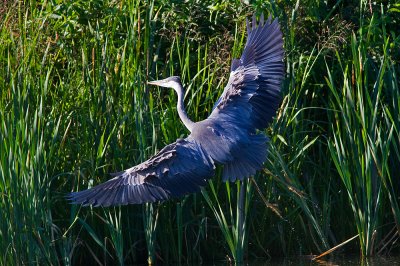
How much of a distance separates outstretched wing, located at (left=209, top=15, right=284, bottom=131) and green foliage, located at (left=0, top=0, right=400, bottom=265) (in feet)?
0.71

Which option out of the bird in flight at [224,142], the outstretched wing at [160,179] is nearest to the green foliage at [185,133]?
the bird in flight at [224,142]

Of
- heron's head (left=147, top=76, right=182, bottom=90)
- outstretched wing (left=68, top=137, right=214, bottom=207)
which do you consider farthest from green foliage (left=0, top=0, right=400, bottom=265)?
outstretched wing (left=68, top=137, right=214, bottom=207)

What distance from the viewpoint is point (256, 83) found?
6.06 meters

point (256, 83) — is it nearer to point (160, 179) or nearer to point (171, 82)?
point (171, 82)

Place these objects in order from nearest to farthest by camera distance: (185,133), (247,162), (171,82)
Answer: (247,162) → (171,82) → (185,133)

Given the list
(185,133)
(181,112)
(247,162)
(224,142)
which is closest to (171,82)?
(181,112)

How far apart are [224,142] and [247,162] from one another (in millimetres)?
218

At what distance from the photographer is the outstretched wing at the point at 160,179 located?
536cm

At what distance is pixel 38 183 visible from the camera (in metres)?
5.55

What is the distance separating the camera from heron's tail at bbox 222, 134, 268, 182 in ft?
18.5

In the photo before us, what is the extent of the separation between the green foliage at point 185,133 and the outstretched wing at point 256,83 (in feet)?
0.71

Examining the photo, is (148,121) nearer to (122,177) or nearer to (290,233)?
(122,177)

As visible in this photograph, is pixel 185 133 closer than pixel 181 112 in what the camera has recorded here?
No

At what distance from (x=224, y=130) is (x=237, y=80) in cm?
39
